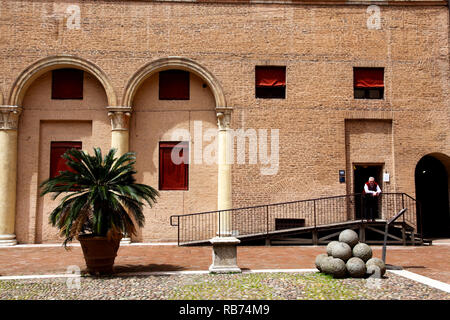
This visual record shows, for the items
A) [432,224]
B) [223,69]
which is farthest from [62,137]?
[432,224]

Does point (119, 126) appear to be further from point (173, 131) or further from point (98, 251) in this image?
point (98, 251)

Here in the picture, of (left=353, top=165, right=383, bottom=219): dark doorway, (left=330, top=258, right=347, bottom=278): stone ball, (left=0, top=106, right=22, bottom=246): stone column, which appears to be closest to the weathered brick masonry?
(left=0, top=106, right=22, bottom=246): stone column

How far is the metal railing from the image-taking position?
14883 millimetres

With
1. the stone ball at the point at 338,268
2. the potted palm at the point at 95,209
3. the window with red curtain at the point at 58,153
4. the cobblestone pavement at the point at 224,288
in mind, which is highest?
the window with red curtain at the point at 58,153

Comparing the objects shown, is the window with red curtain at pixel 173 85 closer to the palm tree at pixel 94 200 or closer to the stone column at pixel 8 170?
the stone column at pixel 8 170

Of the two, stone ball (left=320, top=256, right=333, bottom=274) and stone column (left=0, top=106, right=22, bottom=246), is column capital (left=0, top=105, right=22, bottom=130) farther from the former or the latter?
stone ball (left=320, top=256, right=333, bottom=274)

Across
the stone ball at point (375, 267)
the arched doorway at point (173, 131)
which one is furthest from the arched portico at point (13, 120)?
the stone ball at point (375, 267)

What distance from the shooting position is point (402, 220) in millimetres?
14594

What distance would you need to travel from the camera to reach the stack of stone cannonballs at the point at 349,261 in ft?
25.8

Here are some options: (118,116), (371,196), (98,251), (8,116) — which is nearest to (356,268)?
(98,251)

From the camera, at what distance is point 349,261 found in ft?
26.3

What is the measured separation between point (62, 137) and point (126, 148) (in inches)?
106

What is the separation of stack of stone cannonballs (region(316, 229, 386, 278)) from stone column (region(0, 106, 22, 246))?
11845 millimetres

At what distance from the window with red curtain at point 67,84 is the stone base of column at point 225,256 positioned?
986 centimetres
